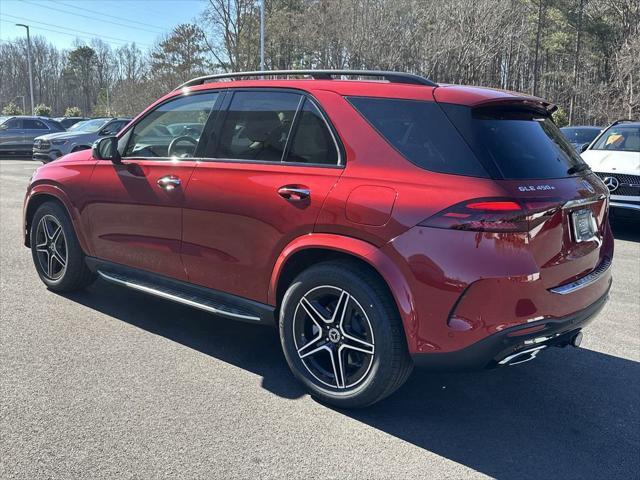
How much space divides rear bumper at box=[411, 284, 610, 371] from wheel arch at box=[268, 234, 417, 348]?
164 millimetres

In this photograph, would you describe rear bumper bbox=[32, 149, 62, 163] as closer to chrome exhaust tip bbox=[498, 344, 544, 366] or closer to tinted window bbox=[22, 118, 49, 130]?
tinted window bbox=[22, 118, 49, 130]

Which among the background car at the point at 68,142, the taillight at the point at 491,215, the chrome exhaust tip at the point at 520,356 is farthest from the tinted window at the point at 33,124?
the chrome exhaust tip at the point at 520,356

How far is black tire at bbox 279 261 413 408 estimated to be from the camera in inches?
116

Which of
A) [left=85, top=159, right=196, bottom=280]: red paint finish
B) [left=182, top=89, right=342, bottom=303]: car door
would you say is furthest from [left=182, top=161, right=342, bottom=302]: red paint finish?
[left=85, top=159, right=196, bottom=280]: red paint finish

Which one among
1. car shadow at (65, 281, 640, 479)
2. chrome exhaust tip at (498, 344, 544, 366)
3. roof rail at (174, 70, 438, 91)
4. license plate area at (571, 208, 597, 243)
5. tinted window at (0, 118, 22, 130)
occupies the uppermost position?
roof rail at (174, 70, 438, 91)

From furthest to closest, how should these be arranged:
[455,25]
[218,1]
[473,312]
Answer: [218,1] → [455,25] → [473,312]

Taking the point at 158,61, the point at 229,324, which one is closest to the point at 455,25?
the point at 158,61

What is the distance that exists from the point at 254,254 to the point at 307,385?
861mm

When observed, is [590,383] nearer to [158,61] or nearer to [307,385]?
[307,385]

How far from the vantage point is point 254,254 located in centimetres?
349

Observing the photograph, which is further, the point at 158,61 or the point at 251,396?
the point at 158,61

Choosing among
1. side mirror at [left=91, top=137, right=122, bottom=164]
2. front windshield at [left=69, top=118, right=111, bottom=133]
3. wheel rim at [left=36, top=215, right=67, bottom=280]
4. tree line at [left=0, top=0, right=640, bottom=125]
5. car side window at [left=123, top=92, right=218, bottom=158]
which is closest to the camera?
car side window at [left=123, top=92, right=218, bottom=158]

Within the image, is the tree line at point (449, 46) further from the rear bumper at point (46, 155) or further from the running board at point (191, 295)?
the running board at point (191, 295)

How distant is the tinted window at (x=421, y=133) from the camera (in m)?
2.83
